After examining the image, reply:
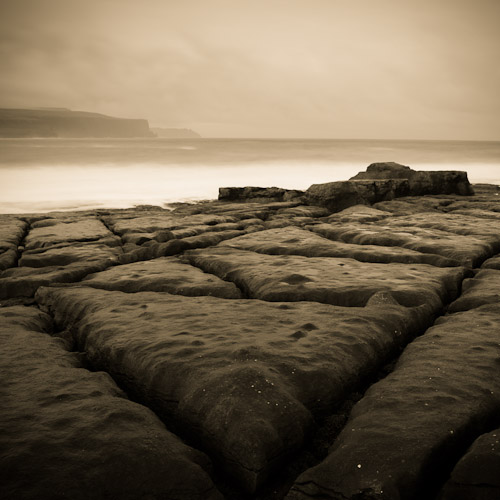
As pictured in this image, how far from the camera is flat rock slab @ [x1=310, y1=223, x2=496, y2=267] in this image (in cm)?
317

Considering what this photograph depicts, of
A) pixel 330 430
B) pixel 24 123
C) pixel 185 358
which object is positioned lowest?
pixel 330 430

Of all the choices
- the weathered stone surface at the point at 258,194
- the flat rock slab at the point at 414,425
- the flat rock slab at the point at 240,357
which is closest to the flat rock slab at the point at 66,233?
the flat rock slab at the point at 240,357

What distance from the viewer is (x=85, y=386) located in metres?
1.50

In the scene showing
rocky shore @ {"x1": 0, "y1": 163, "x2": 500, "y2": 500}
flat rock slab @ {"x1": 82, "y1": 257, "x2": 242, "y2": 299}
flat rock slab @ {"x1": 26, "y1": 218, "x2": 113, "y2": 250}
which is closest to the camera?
rocky shore @ {"x1": 0, "y1": 163, "x2": 500, "y2": 500}

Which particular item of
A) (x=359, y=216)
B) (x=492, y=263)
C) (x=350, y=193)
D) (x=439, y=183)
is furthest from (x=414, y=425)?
(x=439, y=183)

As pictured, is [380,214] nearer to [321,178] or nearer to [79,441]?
[79,441]

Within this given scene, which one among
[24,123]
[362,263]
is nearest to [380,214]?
[362,263]

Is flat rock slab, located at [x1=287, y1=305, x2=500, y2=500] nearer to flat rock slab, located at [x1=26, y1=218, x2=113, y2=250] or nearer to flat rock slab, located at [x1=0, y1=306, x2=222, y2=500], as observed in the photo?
flat rock slab, located at [x1=0, y1=306, x2=222, y2=500]

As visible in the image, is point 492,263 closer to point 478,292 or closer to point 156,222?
point 478,292

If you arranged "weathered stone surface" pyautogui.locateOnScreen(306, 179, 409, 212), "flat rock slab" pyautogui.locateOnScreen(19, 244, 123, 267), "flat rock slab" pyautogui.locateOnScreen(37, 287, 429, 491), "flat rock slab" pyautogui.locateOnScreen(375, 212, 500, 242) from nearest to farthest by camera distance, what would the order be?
1. "flat rock slab" pyautogui.locateOnScreen(37, 287, 429, 491)
2. "flat rock slab" pyautogui.locateOnScreen(19, 244, 123, 267)
3. "flat rock slab" pyautogui.locateOnScreen(375, 212, 500, 242)
4. "weathered stone surface" pyautogui.locateOnScreen(306, 179, 409, 212)

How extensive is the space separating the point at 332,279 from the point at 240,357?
115 centimetres

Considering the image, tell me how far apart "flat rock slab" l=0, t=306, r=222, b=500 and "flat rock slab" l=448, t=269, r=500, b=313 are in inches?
63.3

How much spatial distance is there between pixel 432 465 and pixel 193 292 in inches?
66.1

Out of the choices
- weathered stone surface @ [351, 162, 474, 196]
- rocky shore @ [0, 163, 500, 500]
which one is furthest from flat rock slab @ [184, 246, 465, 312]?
weathered stone surface @ [351, 162, 474, 196]
